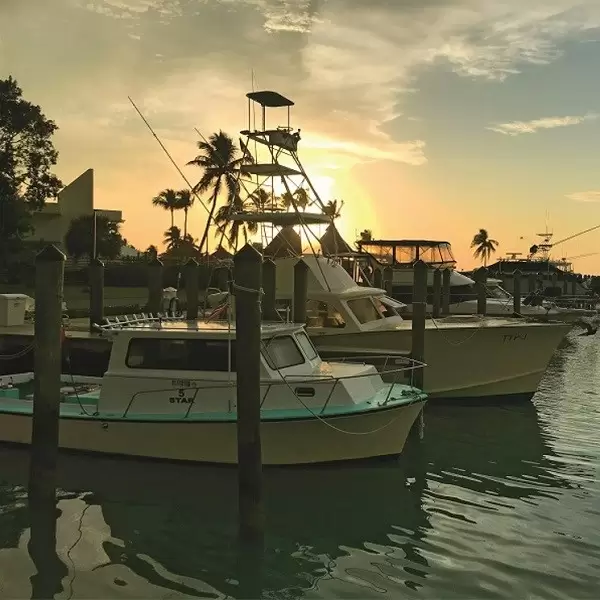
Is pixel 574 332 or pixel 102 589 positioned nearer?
pixel 102 589

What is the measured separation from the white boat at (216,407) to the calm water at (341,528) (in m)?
0.39

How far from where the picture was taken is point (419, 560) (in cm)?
792

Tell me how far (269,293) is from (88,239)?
136 feet

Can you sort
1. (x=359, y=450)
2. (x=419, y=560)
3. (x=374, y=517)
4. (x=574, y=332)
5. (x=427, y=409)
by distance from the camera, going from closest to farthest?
(x=419, y=560)
(x=374, y=517)
(x=359, y=450)
(x=427, y=409)
(x=574, y=332)

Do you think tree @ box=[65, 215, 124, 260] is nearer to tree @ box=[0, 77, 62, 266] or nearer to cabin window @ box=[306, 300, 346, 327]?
tree @ box=[0, 77, 62, 266]

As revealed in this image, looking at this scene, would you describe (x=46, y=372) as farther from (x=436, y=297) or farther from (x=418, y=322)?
(x=436, y=297)

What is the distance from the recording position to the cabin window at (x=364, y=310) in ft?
54.5

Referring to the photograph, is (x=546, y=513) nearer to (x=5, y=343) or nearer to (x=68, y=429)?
(x=68, y=429)

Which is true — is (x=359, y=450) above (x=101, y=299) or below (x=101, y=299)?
below

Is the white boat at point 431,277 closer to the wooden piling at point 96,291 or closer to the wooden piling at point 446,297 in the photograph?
the wooden piling at point 446,297

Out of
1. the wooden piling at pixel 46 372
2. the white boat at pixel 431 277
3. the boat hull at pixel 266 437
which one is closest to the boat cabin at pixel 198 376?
the boat hull at pixel 266 437

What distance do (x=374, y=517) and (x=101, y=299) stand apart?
37.6 ft

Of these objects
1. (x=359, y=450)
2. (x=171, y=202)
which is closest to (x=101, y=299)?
(x=359, y=450)

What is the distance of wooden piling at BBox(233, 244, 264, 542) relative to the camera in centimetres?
790
